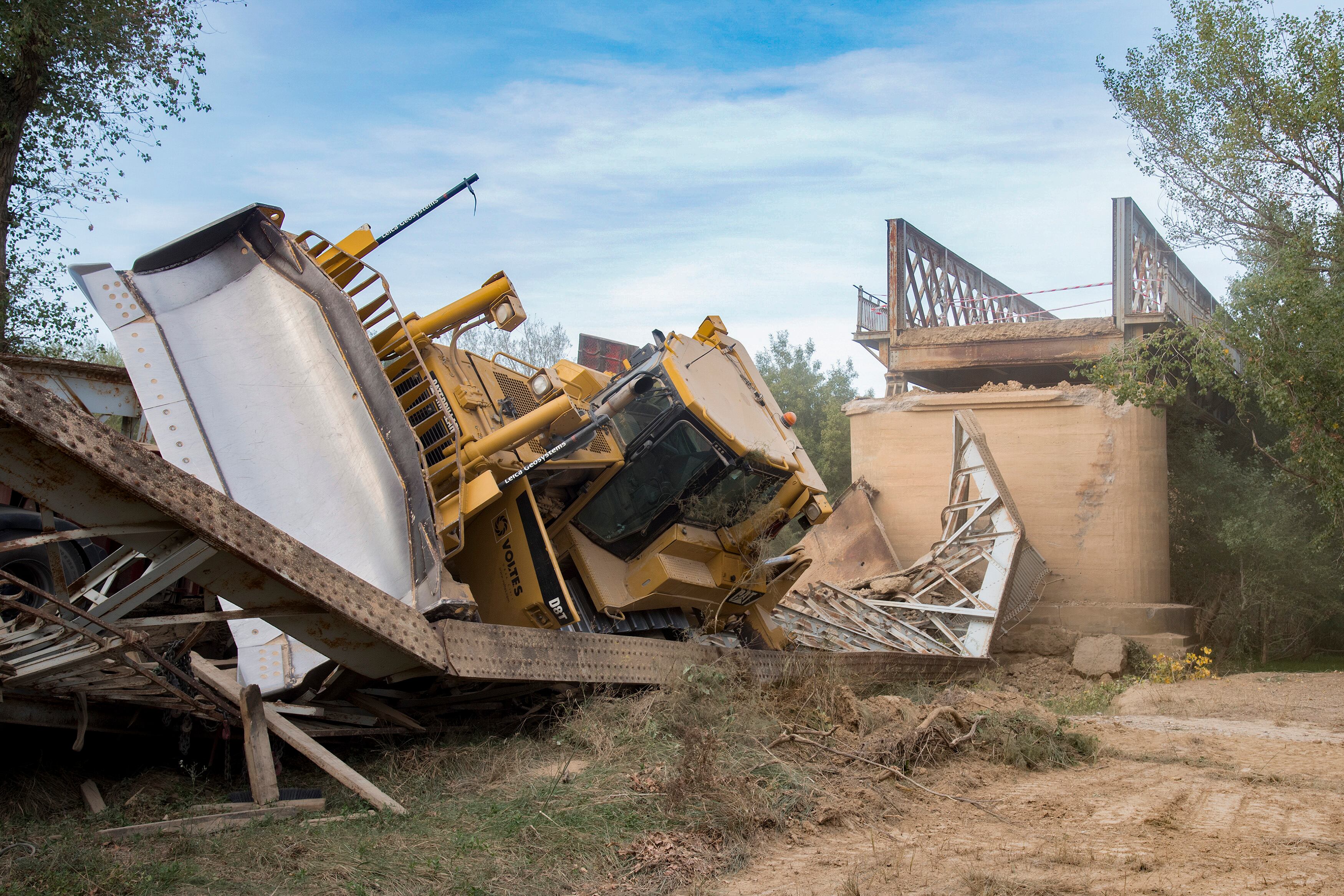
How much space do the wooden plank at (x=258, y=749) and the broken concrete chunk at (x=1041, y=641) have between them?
11687 millimetres

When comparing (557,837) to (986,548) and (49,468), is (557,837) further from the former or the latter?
(986,548)

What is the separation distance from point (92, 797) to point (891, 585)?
1022 cm

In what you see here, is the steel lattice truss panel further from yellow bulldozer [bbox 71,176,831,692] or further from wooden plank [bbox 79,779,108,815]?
wooden plank [bbox 79,779,108,815]

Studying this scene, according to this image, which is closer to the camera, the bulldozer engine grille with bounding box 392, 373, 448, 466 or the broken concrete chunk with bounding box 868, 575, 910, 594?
the bulldozer engine grille with bounding box 392, 373, 448, 466

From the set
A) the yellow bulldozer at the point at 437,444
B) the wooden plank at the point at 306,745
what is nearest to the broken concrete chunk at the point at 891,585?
the yellow bulldozer at the point at 437,444

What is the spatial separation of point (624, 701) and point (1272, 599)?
1503 centimetres

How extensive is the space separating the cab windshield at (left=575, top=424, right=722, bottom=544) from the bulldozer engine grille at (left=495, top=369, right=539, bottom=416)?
0.85 meters

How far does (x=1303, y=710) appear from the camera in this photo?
9766 mm

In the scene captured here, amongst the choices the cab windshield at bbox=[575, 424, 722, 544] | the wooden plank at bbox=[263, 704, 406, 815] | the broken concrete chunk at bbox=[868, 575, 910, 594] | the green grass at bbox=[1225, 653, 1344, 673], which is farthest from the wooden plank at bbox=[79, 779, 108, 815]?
the green grass at bbox=[1225, 653, 1344, 673]

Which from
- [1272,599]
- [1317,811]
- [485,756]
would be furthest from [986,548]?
[485,756]

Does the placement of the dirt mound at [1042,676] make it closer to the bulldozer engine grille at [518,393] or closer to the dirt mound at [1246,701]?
the dirt mound at [1246,701]

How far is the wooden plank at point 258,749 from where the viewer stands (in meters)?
4.86

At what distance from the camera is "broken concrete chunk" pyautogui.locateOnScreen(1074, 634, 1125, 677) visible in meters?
13.5

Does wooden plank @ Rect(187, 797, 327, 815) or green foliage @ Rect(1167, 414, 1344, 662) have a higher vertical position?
wooden plank @ Rect(187, 797, 327, 815)
